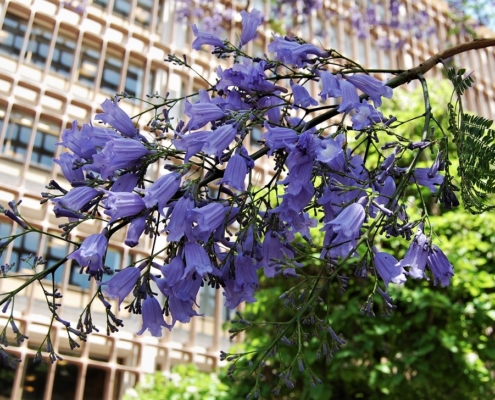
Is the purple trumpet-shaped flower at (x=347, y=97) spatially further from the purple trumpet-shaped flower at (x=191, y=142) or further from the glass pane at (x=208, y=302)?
the glass pane at (x=208, y=302)

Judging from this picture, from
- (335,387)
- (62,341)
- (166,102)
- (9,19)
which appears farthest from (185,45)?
(166,102)

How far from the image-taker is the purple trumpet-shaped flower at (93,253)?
0.84 meters

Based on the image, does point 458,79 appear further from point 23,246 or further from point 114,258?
point 114,258

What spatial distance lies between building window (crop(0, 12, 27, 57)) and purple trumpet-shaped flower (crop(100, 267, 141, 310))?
5.69 meters

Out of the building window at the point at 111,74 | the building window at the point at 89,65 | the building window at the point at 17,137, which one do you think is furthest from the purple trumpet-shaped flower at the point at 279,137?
the building window at the point at 111,74

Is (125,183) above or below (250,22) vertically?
below

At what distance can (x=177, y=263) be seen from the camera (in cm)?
84

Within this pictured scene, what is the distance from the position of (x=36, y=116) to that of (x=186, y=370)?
2.84 meters

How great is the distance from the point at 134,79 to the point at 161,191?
6.55m

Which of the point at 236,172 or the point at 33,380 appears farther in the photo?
the point at 33,380

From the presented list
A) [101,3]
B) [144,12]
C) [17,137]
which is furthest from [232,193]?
[144,12]

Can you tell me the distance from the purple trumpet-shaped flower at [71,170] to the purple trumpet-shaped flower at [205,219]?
0.71 feet

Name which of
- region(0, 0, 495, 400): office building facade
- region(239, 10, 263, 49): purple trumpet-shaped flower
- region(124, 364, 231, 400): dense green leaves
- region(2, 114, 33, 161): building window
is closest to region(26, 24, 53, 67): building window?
region(0, 0, 495, 400): office building facade

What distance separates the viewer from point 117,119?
37.4 inches
